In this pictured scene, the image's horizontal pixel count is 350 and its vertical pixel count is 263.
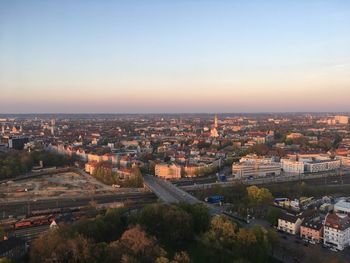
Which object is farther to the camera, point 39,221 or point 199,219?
point 39,221

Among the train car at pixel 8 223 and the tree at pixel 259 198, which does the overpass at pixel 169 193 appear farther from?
the train car at pixel 8 223

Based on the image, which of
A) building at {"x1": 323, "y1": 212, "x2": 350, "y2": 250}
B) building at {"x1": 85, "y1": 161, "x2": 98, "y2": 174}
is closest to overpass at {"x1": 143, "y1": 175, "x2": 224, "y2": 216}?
building at {"x1": 85, "y1": 161, "x2": 98, "y2": 174}

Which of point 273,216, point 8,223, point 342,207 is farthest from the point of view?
point 342,207

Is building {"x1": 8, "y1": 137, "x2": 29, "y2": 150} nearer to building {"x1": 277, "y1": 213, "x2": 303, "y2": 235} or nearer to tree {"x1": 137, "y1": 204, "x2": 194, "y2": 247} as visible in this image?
tree {"x1": 137, "y1": 204, "x2": 194, "y2": 247}

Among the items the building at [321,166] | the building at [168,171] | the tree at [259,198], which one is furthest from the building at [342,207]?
the building at [168,171]

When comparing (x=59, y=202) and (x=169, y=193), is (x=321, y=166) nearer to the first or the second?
(x=169, y=193)

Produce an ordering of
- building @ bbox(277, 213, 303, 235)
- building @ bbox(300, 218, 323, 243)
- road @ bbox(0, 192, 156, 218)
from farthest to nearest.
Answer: road @ bbox(0, 192, 156, 218)
building @ bbox(277, 213, 303, 235)
building @ bbox(300, 218, 323, 243)

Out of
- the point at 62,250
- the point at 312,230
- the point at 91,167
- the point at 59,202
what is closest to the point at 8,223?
the point at 59,202
